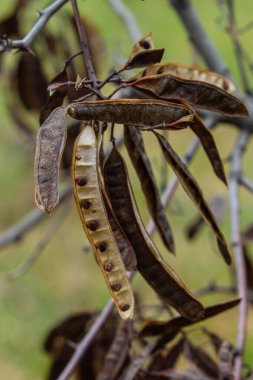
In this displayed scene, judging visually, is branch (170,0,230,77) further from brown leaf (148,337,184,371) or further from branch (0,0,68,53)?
brown leaf (148,337,184,371)

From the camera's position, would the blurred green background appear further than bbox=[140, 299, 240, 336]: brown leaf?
Yes

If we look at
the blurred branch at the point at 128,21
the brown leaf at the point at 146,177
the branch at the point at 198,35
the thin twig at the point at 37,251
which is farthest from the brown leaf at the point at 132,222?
the blurred branch at the point at 128,21

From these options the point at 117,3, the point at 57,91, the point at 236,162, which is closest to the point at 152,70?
the point at 57,91

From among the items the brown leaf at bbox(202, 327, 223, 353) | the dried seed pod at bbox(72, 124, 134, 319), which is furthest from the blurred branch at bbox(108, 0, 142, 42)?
the dried seed pod at bbox(72, 124, 134, 319)

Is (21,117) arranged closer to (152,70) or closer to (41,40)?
(41,40)

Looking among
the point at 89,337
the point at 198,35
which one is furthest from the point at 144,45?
the point at 198,35
